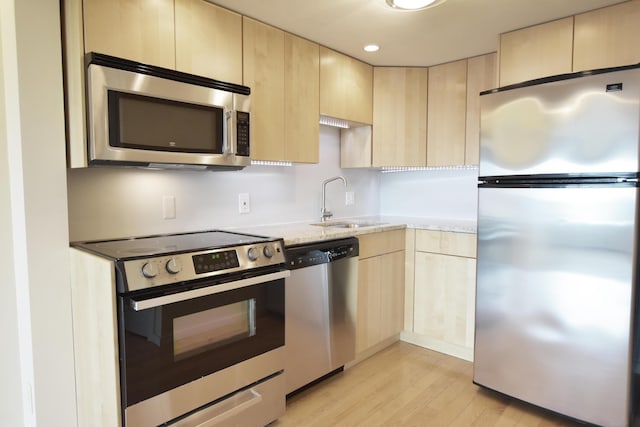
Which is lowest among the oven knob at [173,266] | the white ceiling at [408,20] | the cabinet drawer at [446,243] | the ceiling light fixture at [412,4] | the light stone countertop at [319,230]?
the cabinet drawer at [446,243]

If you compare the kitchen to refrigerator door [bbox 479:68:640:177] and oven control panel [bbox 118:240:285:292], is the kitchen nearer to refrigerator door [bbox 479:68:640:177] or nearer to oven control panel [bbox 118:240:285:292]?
oven control panel [bbox 118:240:285:292]

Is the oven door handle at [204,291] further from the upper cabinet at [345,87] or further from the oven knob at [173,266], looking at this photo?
the upper cabinet at [345,87]

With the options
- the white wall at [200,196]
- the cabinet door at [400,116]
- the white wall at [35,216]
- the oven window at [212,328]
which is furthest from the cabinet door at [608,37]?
the white wall at [35,216]

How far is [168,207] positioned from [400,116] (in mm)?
1959

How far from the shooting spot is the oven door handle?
147cm

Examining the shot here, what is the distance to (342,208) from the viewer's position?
3422 millimetres

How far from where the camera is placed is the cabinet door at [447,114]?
3.04 metres

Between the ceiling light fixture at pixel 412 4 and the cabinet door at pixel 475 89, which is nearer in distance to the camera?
the ceiling light fixture at pixel 412 4

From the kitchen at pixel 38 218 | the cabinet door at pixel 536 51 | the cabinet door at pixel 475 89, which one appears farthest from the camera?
the cabinet door at pixel 475 89

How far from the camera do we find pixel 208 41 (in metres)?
2.02

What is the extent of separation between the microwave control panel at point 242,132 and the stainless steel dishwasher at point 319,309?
0.59m

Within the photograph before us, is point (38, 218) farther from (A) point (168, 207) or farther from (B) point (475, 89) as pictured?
(B) point (475, 89)

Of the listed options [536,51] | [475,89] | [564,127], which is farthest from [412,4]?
[475,89]

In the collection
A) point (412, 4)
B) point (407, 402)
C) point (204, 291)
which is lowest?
point (407, 402)
